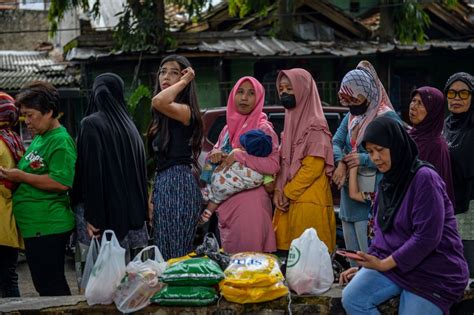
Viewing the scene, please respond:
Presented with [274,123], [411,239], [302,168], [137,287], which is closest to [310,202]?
[302,168]

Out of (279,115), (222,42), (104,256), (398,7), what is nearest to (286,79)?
(104,256)

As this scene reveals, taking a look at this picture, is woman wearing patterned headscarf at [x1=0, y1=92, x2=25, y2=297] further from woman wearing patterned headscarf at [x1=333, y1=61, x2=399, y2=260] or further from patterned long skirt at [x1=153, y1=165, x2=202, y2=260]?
woman wearing patterned headscarf at [x1=333, y1=61, x2=399, y2=260]

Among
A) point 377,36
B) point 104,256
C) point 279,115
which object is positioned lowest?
point 104,256

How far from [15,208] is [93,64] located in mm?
9655

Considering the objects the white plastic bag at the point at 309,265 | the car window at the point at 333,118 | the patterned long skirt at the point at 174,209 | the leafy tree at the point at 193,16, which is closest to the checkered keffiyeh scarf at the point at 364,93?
the white plastic bag at the point at 309,265

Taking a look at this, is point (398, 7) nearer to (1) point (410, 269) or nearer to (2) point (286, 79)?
(2) point (286, 79)

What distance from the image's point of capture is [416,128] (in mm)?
5352

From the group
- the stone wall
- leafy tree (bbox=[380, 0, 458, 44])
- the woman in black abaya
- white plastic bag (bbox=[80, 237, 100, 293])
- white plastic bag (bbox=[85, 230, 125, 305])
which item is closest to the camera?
white plastic bag (bbox=[85, 230, 125, 305])

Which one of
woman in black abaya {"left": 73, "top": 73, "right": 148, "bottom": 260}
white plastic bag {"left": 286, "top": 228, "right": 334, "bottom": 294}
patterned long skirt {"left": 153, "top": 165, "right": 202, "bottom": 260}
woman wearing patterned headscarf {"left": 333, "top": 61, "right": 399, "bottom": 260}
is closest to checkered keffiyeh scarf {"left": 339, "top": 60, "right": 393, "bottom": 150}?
woman wearing patterned headscarf {"left": 333, "top": 61, "right": 399, "bottom": 260}

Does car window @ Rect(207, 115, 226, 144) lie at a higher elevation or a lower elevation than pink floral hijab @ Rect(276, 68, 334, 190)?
lower

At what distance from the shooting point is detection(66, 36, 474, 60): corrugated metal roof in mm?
13984

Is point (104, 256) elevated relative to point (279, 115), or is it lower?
lower

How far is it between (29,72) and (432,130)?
13034 millimetres

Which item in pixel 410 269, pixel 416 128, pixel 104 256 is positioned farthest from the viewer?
pixel 416 128
